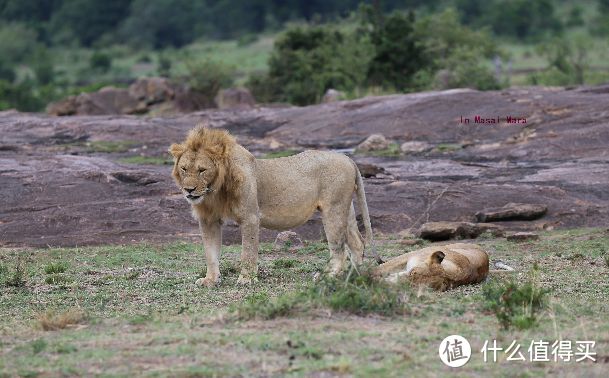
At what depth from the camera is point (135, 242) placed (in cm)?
1313

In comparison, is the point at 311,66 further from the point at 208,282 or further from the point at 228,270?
the point at 208,282

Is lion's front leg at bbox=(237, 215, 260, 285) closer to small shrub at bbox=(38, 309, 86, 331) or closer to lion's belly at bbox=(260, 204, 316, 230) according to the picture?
lion's belly at bbox=(260, 204, 316, 230)

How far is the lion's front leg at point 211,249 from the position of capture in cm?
936

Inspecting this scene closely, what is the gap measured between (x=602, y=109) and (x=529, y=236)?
22.5 ft

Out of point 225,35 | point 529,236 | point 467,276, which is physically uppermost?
point 467,276

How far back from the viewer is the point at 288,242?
12602 mm

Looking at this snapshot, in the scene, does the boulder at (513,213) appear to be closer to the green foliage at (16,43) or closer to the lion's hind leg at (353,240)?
the lion's hind leg at (353,240)

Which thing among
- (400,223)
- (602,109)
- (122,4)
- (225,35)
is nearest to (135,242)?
(400,223)

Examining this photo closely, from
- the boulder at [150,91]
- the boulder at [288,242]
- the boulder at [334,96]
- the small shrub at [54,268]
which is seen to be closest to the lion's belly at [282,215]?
the small shrub at [54,268]

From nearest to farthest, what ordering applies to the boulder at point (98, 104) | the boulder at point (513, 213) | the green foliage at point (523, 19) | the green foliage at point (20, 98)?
1. the boulder at point (513, 213)
2. the boulder at point (98, 104)
3. the green foliage at point (20, 98)
4. the green foliage at point (523, 19)

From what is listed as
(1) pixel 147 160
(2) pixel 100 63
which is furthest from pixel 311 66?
(2) pixel 100 63

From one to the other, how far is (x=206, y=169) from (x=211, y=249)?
637 millimetres

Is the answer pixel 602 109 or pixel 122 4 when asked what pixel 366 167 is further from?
pixel 122 4

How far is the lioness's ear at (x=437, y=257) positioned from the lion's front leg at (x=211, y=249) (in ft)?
5.46
